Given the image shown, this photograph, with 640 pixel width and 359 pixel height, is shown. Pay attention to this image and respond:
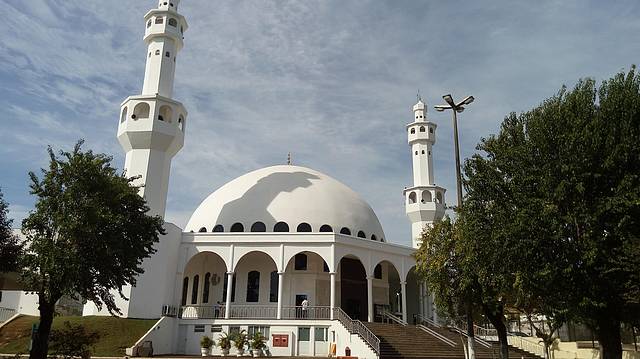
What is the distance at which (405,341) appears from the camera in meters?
29.9

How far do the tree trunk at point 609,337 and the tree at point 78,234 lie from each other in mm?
18206

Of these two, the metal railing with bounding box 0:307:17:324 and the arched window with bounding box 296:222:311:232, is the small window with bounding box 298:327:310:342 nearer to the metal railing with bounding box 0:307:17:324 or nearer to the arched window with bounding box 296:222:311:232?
the arched window with bounding box 296:222:311:232

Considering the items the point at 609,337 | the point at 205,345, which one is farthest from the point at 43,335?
the point at 609,337

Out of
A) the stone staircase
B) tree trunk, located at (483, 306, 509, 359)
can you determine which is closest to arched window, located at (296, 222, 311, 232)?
the stone staircase

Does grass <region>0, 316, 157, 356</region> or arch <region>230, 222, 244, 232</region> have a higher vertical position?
arch <region>230, 222, 244, 232</region>

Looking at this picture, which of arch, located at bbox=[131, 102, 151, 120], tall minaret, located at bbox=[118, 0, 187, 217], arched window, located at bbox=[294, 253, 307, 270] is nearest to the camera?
tall minaret, located at bbox=[118, 0, 187, 217]

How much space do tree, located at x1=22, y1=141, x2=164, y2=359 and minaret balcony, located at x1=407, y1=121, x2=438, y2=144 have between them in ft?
99.6

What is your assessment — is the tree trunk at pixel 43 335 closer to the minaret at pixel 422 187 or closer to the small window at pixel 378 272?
the small window at pixel 378 272

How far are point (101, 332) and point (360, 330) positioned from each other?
45.4ft

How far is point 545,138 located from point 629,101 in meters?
2.74

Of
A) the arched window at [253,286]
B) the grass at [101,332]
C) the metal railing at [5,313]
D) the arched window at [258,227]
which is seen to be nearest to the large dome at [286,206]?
the arched window at [258,227]

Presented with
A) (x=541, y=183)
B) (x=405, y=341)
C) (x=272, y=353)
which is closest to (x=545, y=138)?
(x=541, y=183)

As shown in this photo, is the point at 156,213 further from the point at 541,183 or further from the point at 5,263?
the point at 541,183

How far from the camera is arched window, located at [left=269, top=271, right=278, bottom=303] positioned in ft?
117
